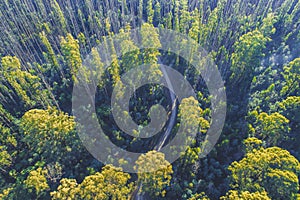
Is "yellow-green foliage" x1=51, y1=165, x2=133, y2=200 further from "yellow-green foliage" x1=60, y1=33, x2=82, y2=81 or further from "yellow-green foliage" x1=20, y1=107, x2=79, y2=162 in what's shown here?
"yellow-green foliage" x1=60, y1=33, x2=82, y2=81

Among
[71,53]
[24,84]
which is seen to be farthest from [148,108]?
[24,84]

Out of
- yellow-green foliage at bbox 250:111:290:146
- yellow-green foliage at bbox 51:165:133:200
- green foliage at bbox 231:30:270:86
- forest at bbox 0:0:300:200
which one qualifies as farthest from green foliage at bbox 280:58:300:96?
yellow-green foliage at bbox 51:165:133:200

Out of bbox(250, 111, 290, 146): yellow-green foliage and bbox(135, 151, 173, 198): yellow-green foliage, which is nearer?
bbox(135, 151, 173, 198): yellow-green foliage

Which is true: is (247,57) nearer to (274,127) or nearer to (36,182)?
(274,127)

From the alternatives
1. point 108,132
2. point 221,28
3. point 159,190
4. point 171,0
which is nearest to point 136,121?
point 108,132

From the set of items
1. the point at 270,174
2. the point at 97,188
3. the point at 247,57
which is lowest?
the point at 97,188

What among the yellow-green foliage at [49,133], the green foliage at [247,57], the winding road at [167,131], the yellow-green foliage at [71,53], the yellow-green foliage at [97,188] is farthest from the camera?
the green foliage at [247,57]

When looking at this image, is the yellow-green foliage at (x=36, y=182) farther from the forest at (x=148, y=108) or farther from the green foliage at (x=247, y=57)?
the green foliage at (x=247, y=57)

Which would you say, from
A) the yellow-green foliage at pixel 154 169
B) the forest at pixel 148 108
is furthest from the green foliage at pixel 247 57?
the yellow-green foliage at pixel 154 169

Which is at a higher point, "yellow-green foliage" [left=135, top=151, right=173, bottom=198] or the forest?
the forest

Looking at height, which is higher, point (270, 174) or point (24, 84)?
point (24, 84)
